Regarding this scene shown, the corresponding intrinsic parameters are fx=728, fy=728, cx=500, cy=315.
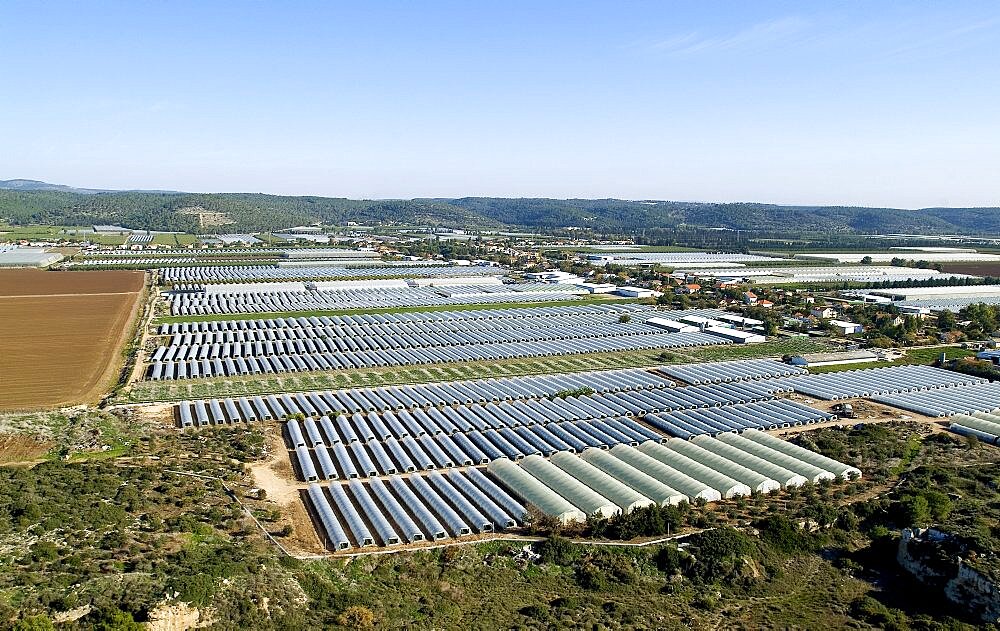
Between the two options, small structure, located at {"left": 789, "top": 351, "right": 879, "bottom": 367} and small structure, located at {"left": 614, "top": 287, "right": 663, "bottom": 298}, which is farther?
small structure, located at {"left": 614, "top": 287, "right": 663, "bottom": 298}

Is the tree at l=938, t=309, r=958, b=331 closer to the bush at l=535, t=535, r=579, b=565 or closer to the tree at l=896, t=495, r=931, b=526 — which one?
the tree at l=896, t=495, r=931, b=526

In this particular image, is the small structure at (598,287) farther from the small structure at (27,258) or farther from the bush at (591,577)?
the small structure at (27,258)

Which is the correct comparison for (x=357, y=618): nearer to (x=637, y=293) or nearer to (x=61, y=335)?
(x=61, y=335)

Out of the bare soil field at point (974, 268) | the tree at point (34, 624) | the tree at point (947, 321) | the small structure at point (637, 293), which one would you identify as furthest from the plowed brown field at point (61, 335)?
the bare soil field at point (974, 268)

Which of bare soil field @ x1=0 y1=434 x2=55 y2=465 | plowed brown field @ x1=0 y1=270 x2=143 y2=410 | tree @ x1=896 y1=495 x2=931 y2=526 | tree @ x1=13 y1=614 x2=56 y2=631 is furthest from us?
plowed brown field @ x1=0 y1=270 x2=143 y2=410

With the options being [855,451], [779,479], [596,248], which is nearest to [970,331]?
[855,451]

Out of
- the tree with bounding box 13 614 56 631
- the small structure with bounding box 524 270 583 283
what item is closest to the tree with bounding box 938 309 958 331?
the small structure with bounding box 524 270 583 283

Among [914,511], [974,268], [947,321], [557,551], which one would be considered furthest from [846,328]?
A: [974,268]

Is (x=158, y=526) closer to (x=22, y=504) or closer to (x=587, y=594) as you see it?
(x=22, y=504)
